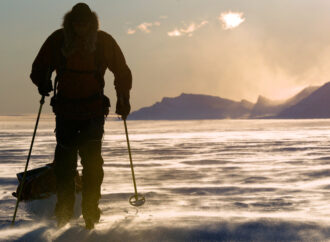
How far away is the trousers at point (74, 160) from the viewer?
3160 mm

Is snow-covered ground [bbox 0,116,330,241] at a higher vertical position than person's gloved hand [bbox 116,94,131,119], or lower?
lower

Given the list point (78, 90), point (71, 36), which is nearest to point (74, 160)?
point (78, 90)

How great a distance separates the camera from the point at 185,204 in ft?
12.8

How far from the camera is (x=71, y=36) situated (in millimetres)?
3086

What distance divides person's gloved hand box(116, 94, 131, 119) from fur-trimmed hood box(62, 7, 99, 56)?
51 centimetres

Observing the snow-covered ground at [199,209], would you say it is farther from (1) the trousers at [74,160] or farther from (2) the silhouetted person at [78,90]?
(2) the silhouetted person at [78,90]

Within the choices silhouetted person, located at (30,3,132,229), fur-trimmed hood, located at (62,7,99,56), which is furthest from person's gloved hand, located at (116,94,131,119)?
fur-trimmed hood, located at (62,7,99,56)

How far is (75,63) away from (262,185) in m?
3.10

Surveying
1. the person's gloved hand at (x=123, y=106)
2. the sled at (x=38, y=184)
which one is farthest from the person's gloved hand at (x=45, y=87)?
the sled at (x=38, y=184)

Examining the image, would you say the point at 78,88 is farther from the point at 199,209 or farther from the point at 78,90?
the point at 199,209

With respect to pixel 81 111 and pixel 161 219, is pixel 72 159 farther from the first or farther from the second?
pixel 161 219

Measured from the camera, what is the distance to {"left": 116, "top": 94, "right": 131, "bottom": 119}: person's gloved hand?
11.1 ft

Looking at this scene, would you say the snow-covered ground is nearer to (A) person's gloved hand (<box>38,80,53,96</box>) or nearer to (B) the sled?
(B) the sled

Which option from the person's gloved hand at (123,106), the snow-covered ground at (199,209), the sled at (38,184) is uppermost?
the person's gloved hand at (123,106)
